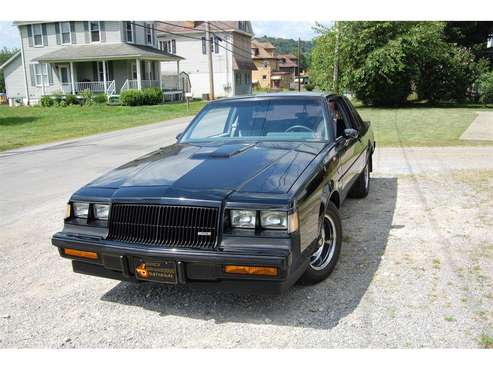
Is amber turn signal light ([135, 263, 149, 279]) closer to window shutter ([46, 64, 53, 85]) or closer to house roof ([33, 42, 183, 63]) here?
house roof ([33, 42, 183, 63])

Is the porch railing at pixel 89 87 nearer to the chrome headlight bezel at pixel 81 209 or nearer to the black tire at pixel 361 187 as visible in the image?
the black tire at pixel 361 187

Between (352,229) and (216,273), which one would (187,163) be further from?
(352,229)

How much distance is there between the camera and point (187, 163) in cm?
416

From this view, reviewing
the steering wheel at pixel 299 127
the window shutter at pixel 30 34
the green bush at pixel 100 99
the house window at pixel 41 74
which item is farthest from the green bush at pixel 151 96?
the steering wheel at pixel 299 127

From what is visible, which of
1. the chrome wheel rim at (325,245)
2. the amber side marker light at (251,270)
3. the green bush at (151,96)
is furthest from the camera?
the green bush at (151,96)

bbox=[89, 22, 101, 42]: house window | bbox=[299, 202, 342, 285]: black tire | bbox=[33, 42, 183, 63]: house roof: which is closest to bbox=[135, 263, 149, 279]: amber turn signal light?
bbox=[299, 202, 342, 285]: black tire

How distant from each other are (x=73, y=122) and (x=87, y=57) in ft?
42.1

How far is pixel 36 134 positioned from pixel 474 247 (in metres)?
17.1

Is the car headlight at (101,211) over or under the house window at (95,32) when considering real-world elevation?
under

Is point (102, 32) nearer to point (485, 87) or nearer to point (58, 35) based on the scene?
point (58, 35)

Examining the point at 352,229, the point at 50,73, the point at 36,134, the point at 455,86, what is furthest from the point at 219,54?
the point at 352,229

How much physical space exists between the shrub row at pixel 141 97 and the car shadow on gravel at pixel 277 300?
1143 inches

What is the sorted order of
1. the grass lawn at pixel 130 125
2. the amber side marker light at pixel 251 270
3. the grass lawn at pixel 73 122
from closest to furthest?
the amber side marker light at pixel 251 270, the grass lawn at pixel 130 125, the grass lawn at pixel 73 122

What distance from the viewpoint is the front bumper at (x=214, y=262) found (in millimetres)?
3236
